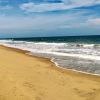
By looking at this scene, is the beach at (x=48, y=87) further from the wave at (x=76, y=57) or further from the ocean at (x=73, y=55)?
the wave at (x=76, y=57)

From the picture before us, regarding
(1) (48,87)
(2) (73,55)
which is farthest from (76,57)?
(1) (48,87)

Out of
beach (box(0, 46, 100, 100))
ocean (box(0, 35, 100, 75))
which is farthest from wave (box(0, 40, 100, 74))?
beach (box(0, 46, 100, 100))

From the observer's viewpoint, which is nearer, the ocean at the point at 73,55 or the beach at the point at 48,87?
the beach at the point at 48,87

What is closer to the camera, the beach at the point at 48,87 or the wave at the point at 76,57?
the beach at the point at 48,87

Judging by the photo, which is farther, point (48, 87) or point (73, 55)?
point (73, 55)

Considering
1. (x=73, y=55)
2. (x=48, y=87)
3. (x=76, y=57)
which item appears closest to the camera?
(x=48, y=87)

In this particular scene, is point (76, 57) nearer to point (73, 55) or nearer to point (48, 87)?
point (73, 55)

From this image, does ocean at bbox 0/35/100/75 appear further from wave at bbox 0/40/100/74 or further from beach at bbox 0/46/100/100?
beach at bbox 0/46/100/100

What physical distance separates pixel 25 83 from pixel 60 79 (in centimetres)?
153

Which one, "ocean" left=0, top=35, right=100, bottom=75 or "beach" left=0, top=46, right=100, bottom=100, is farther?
"ocean" left=0, top=35, right=100, bottom=75

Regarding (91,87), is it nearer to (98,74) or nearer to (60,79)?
(60,79)

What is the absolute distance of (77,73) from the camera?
1088cm

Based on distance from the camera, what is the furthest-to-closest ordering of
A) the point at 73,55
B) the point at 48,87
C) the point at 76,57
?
1. the point at 73,55
2. the point at 76,57
3. the point at 48,87

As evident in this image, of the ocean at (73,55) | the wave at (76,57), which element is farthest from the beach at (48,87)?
the wave at (76,57)
